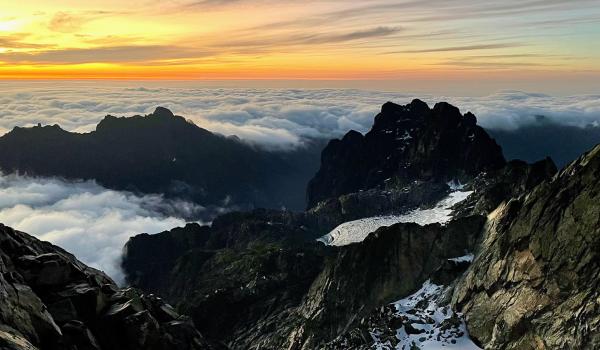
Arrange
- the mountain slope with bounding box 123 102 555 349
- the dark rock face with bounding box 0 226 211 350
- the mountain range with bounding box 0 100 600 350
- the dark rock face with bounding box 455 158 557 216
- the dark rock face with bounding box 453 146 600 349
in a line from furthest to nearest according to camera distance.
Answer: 1. the dark rock face with bounding box 455 158 557 216
2. the mountain slope with bounding box 123 102 555 349
3. the dark rock face with bounding box 453 146 600 349
4. the mountain range with bounding box 0 100 600 350
5. the dark rock face with bounding box 0 226 211 350

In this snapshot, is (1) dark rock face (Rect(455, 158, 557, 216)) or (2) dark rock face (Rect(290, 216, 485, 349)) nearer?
(2) dark rock face (Rect(290, 216, 485, 349))

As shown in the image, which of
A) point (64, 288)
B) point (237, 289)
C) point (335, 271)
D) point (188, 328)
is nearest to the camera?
point (64, 288)

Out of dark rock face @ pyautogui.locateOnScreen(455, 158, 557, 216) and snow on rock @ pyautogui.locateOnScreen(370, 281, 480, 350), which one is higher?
dark rock face @ pyautogui.locateOnScreen(455, 158, 557, 216)

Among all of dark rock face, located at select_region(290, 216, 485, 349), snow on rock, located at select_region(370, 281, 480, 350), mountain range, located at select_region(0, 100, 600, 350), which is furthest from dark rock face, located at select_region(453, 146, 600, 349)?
dark rock face, located at select_region(290, 216, 485, 349)

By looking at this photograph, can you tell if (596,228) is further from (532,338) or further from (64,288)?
(64,288)

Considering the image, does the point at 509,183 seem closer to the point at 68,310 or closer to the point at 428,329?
the point at 428,329

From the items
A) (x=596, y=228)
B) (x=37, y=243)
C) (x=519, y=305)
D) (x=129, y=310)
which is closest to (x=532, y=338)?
(x=519, y=305)

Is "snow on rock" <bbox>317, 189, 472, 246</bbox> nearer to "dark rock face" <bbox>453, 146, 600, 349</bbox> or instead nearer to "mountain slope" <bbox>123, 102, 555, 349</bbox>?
"mountain slope" <bbox>123, 102, 555, 349</bbox>

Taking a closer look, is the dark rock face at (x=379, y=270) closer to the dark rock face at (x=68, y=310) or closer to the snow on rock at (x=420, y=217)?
the snow on rock at (x=420, y=217)

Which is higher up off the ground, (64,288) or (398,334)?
(64,288)
